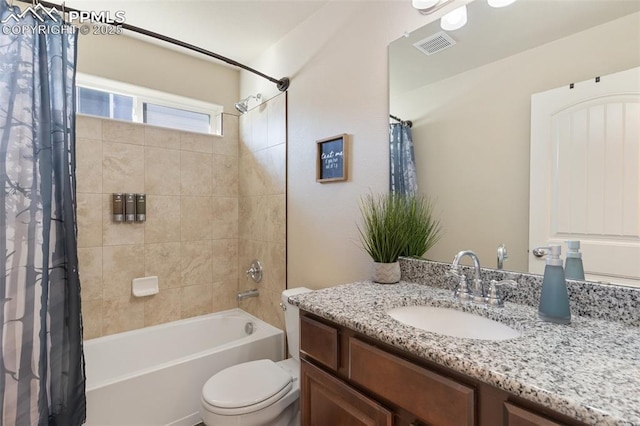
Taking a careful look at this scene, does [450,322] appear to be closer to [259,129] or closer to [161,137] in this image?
[259,129]

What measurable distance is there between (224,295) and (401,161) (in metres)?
1.95

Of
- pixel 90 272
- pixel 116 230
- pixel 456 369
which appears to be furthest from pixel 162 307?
pixel 456 369

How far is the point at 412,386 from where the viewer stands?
792 mm

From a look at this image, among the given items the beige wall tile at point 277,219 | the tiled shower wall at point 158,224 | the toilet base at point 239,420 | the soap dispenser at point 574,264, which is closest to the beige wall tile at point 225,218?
the tiled shower wall at point 158,224

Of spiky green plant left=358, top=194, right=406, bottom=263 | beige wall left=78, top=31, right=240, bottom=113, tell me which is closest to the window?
beige wall left=78, top=31, right=240, bottom=113

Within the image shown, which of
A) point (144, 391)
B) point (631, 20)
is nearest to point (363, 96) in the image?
point (631, 20)

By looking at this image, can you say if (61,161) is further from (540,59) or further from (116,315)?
(540,59)

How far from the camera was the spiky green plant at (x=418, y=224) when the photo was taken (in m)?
1.40

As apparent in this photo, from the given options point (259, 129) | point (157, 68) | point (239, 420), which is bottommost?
point (239, 420)

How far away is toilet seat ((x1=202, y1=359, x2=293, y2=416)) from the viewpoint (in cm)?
136

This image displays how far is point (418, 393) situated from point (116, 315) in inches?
87.2

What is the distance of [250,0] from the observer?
71.7 inches

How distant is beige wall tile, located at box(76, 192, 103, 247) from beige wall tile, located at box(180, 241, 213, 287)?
0.57 m

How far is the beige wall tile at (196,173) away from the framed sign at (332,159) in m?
1.15
